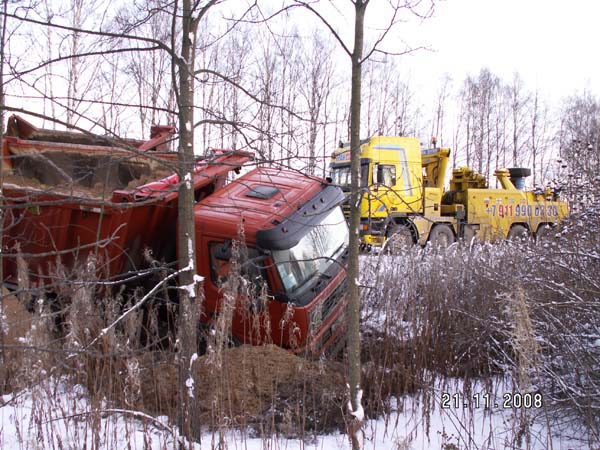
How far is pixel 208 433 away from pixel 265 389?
553 millimetres

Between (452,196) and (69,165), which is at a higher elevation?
(69,165)

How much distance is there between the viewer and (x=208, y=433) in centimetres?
356

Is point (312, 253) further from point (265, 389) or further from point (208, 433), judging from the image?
point (208, 433)

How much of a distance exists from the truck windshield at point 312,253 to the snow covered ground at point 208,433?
130 cm

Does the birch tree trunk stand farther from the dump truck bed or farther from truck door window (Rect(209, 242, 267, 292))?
the dump truck bed

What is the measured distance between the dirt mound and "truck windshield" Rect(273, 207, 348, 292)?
69 cm

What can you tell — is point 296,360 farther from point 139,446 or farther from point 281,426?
point 139,446

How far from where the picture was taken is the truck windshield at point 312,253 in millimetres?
4605

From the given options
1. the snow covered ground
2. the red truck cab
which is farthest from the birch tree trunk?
the red truck cab

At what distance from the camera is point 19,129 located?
6.48 m

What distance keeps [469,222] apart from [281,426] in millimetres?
13130

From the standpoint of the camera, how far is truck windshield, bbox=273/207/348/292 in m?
4.61

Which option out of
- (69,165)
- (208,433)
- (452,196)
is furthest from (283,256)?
(452,196)
